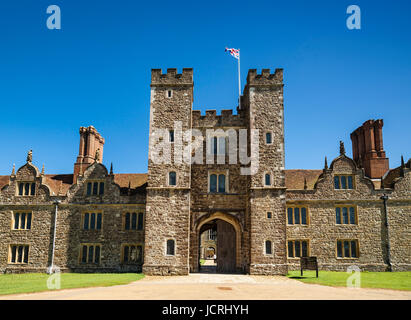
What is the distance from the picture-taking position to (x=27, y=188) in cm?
2678

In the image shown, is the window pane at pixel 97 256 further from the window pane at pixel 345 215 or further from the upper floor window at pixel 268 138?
the window pane at pixel 345 215

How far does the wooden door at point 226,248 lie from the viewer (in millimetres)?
25141

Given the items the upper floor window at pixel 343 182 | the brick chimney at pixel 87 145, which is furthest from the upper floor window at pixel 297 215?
the brick chimney at pixel 87 145

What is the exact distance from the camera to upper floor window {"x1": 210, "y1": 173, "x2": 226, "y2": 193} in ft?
82.5

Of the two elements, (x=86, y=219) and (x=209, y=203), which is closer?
(x=209, y=203)

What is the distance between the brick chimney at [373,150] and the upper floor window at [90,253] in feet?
77.5

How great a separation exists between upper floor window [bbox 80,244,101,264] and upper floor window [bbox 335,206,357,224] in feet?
58.7

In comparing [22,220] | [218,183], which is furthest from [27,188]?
[218,183]

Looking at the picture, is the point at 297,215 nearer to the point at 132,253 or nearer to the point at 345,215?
the point at 345,215

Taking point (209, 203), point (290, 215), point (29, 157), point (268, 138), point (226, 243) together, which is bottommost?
point (226, 243)

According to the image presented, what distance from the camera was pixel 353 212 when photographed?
25.9 m

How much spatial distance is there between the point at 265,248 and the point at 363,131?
17.1 meters

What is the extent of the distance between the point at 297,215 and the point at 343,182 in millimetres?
4411

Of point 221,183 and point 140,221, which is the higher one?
point 221,183
